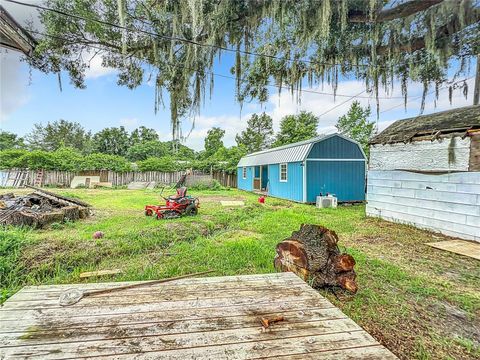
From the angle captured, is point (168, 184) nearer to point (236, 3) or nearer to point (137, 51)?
point (137, 51)

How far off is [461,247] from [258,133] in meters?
29.4

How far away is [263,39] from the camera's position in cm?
464

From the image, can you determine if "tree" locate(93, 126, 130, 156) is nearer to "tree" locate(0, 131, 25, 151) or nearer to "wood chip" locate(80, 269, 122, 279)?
"tree" locate(0, 131, 25, 151)

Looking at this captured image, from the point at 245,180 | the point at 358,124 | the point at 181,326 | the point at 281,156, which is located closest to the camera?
the point at 181,326

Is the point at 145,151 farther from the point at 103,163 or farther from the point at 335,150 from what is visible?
the point at 335,150

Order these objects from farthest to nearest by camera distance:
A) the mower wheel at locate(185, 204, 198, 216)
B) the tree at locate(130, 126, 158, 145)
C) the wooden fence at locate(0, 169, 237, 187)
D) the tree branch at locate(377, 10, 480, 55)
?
1. the tree at locate(130, 126, 158, 145)
2. the wooden fence at locate(0, 169, 237, 187)
3. the mower wheel at locate(185, 204, 198, 216)
4. the tree branch at locate(377, 10, 480, 55)

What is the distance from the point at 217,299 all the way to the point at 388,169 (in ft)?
21.8

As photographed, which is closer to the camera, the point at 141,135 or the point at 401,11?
the point at 401,11

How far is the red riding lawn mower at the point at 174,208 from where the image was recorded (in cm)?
661

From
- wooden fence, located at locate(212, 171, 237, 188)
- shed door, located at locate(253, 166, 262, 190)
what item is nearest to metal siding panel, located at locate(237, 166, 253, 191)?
shed door, located at locate(253, 166, 262, 190)

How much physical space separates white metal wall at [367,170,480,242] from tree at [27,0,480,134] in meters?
2.01

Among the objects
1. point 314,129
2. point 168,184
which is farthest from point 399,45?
point 314,129

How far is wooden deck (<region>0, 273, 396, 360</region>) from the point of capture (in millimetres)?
1118

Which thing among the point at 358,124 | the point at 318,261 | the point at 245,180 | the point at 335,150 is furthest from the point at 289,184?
the point at 358,124
